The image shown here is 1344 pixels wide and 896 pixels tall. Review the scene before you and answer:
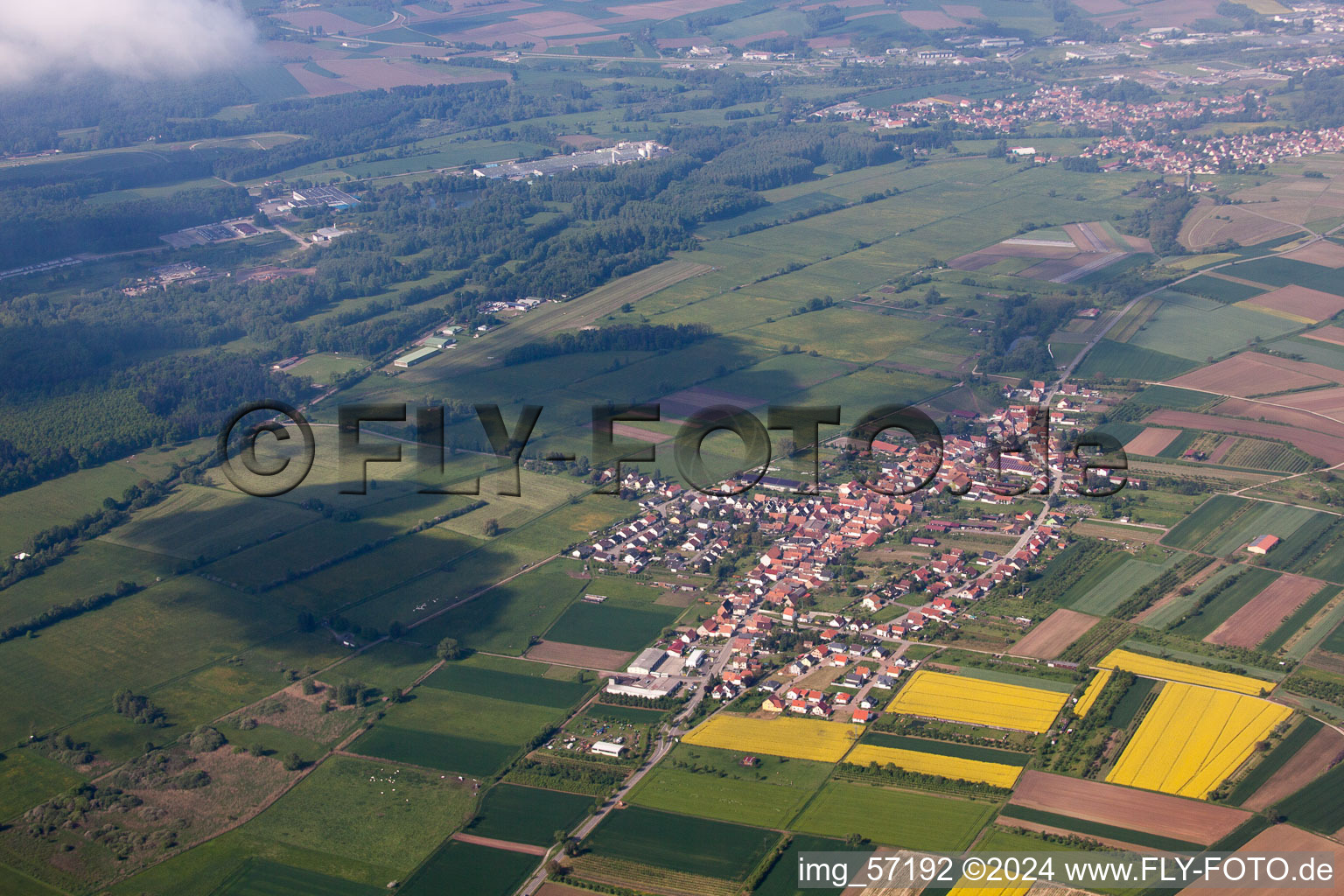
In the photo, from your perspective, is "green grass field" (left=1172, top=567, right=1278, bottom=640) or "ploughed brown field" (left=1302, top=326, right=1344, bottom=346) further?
"ploughed brown field" (left=1302, top=326, right=1344, bottom=346)

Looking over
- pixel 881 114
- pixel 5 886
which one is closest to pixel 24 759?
pixel 5 886

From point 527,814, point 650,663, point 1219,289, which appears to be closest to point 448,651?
point 650,663

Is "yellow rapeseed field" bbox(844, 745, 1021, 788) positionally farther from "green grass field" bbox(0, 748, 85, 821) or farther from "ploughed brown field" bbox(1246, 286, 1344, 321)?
"ploughed brown field" bbox(1246, 286, 1344, 321)

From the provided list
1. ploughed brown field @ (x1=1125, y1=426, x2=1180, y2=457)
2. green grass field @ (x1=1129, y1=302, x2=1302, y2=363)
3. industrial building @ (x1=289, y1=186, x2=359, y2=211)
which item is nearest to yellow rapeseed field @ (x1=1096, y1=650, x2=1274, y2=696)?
ploughed brown field @ (x1=1125, y1=426, x2=1180, y2=457)

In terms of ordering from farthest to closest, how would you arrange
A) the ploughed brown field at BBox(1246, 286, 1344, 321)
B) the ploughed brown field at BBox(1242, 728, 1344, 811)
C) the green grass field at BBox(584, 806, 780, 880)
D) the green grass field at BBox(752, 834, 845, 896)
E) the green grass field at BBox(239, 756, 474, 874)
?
the ploughed brown field at BBox(1246, 286, 1344, 321), the green grass field at BBox(239, 756, 474, 874), the ploughed brown field at BBox(1242, 728, 1344, 811), the green grass field at BBox(584, 806, 780, 880), the green grass field at BBox(752, 834, 845, 896)

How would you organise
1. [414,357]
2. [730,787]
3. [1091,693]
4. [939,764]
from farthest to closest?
[414,357], [1091,693], [939,764], [730,787]

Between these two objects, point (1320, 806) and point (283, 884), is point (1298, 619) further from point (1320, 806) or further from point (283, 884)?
point (283, 884)

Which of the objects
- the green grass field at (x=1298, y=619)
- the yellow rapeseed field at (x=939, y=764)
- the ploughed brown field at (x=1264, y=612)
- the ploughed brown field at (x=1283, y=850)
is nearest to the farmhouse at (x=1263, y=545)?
the ploughed brown field at (x=1264, y=612)

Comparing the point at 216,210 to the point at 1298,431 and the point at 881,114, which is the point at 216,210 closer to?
the point at 881,114
